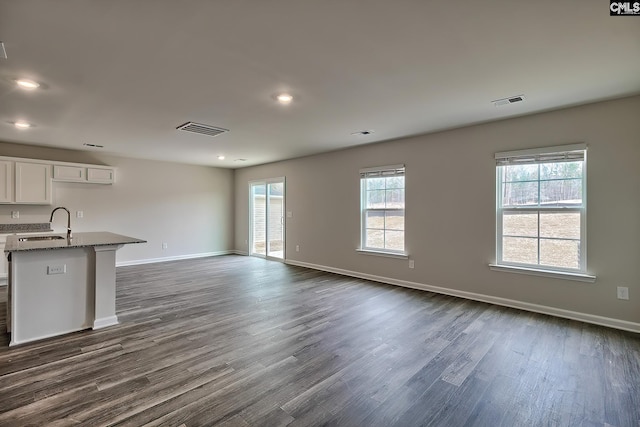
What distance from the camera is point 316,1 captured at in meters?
1.71

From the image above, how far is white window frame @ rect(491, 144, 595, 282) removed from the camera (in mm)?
3385

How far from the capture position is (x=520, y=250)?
387cm

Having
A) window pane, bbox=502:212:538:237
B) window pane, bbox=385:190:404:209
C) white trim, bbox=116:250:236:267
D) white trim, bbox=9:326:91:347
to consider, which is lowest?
white trim, bbox=9:326:91:347

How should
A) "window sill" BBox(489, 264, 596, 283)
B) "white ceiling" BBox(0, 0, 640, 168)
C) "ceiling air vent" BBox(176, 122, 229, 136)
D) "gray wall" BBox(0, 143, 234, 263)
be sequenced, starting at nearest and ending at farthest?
"white ceiling" BBox(0, 0, 640, 168) < "window sill" BBox(489, 264, 596, 283) < "ceiling air vent" BBox(176, 122, 229, 136) < "gray wall" BBox(0, 143, 234, 263)

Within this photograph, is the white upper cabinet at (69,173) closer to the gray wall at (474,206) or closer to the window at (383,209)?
the gray wall at (474,206)

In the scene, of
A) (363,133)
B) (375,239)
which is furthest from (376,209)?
(363,133)

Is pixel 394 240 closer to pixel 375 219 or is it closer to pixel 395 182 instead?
pixel 375 219

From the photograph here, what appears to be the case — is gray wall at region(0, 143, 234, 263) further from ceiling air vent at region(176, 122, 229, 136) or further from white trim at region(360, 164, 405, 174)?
white trim at region(360, 164, 405, 174)

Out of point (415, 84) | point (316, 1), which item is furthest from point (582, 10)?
point (316, 1)

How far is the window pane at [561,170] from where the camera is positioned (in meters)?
3.46

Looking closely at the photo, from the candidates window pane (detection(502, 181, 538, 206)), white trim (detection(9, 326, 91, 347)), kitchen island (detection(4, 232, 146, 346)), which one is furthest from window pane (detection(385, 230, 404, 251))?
white trim (detection(9, 326, 91, 347))

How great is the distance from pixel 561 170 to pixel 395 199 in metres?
2.26

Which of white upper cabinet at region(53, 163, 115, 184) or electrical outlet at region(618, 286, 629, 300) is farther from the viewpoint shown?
white upper cabinet at region(53, 163, 115, 184)

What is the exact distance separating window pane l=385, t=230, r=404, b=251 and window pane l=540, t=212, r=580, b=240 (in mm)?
1940
